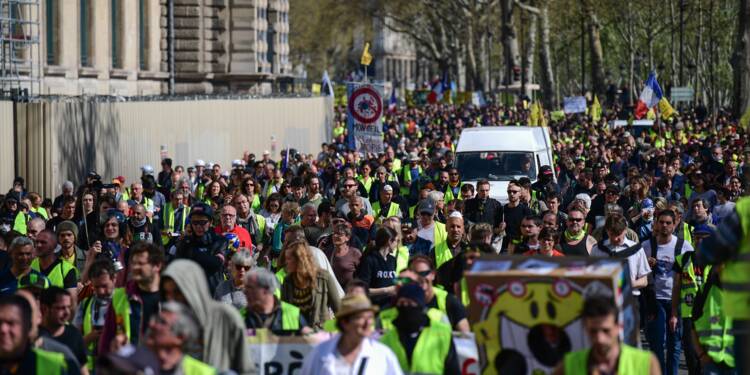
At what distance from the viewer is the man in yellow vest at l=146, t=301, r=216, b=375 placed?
6645 millimetres

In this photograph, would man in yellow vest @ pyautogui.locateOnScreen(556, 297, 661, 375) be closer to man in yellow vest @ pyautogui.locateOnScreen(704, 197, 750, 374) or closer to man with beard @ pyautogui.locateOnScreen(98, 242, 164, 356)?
man in yellow vest @ pyautogui.locateOnScreen(704, 197, 750, 374)

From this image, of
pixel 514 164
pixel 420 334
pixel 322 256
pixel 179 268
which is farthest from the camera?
pixel 514 164

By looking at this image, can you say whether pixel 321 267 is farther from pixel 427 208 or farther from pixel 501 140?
pixel 501 140

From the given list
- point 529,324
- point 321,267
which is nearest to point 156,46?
point 321,267

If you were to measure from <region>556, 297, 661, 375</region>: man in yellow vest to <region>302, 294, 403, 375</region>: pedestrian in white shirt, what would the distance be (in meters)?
0.94

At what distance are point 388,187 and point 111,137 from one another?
1465cm

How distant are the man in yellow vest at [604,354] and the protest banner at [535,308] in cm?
67

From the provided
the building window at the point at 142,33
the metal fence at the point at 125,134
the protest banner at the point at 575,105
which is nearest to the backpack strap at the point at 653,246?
the metal fence at the point at 125,134

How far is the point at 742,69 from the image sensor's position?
40125mm

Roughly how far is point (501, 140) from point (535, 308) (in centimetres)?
1615

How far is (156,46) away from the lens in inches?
2031

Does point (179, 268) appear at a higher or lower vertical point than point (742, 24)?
lower

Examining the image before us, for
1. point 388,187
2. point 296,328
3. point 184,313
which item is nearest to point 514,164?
point 388,187

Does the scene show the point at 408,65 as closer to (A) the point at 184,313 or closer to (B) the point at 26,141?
(B) the point at 26,141
